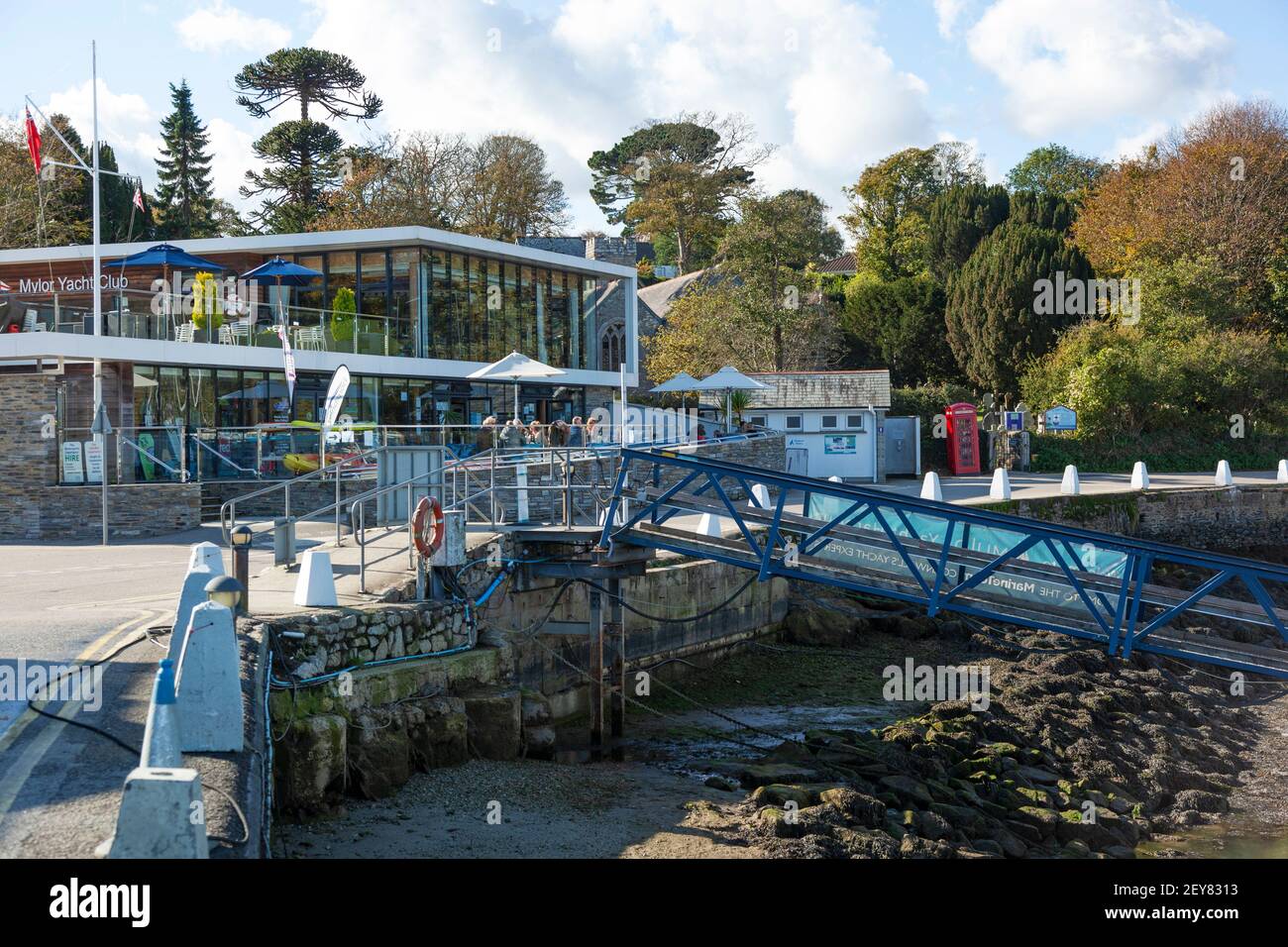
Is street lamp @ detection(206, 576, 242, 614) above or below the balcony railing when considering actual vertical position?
below

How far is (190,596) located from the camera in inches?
372

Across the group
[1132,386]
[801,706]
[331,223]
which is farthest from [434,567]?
[331,223]

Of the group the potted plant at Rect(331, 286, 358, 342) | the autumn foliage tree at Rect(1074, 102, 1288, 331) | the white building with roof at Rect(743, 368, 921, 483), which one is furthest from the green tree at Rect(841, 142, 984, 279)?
the potted plant at Rect(331, 286, 358, 342)

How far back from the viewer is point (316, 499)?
24312 millimetres

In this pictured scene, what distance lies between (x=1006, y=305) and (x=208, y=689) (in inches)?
1778

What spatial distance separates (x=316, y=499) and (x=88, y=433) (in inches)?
172

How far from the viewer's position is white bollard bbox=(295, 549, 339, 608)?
1253 centimetres

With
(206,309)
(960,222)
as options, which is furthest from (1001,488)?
(960,222)

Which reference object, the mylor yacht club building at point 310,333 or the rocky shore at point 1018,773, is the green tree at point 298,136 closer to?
the mylor yacht club building at point 310,333

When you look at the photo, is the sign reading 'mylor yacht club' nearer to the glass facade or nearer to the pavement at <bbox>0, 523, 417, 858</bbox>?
the glass facade

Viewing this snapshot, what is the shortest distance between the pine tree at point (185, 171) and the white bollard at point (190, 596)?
60.2 m

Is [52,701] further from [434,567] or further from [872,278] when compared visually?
[872,278]

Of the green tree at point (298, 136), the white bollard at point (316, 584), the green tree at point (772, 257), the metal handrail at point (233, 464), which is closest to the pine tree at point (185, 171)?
the green tree at point (298, 136)

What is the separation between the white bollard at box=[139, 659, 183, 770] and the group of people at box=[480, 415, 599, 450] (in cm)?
1985
